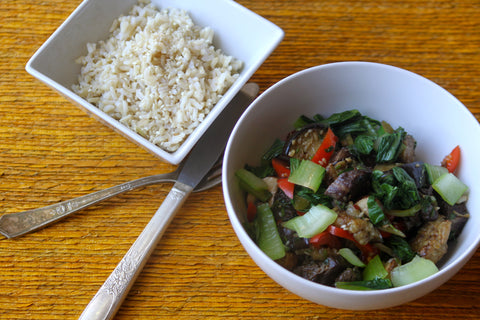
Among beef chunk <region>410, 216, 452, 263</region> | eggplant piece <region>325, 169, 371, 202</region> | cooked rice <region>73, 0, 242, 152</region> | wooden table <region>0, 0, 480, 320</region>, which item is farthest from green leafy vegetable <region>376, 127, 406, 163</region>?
cooked rice <region>73, 0, 242, 152</region>

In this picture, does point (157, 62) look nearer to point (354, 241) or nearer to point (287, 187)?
point (287, 187)

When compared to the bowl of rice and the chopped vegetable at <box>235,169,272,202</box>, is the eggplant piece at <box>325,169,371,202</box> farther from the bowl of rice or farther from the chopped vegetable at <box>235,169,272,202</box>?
the bowl of rice

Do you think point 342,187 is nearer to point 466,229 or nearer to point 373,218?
point 373,218

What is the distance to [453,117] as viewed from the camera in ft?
4.44

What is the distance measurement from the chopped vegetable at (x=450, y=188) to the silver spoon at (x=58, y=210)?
69 cm

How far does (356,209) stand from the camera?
1.25m

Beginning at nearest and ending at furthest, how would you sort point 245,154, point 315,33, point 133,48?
point 245,154, point 133,48, point 315,33

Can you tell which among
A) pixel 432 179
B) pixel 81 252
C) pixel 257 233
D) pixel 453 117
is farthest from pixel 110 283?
pixel 453 117

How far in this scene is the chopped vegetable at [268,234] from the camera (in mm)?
1258

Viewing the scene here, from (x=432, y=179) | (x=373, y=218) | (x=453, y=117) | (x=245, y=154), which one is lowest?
(x=245, y=154)

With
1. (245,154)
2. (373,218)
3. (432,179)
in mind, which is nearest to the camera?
(373,218)

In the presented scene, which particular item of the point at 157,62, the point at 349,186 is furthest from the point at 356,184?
the point at 157,62

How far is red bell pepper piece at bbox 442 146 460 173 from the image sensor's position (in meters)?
1.35

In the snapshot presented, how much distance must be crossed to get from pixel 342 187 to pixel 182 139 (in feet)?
1.91
